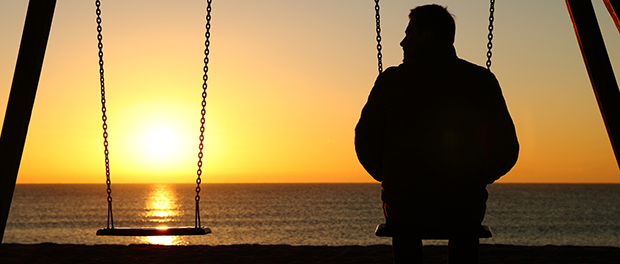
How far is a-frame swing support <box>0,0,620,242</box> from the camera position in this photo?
459 cm

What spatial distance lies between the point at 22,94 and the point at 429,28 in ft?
10.9

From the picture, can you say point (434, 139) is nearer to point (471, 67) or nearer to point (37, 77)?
point (471, 67)

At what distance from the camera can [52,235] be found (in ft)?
185

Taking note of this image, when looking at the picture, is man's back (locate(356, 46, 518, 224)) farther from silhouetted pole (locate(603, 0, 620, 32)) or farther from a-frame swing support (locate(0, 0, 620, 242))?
silhouetted pole (locate(603, 0, 620, 32))

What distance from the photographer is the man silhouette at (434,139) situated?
2555 mm

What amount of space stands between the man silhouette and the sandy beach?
582cm

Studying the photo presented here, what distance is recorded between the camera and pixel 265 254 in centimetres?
902

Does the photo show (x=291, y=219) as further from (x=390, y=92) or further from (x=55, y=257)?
(x=390, y=92)

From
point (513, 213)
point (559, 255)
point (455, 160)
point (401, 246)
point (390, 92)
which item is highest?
point (390, 92)

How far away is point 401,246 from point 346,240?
48.8 m

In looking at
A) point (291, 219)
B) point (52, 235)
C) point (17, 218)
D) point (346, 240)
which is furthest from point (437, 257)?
point (17, 218)

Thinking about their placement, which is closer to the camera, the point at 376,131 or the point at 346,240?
the point at 376,131

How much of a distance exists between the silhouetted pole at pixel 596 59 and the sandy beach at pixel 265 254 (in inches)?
165

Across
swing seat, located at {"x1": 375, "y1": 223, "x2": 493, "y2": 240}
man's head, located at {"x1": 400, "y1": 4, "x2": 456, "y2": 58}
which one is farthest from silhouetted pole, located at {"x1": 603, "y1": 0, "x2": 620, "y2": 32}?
swing seat, located at {"x1": 375, "y1": 223, "x2": 493, "y2": 240}
